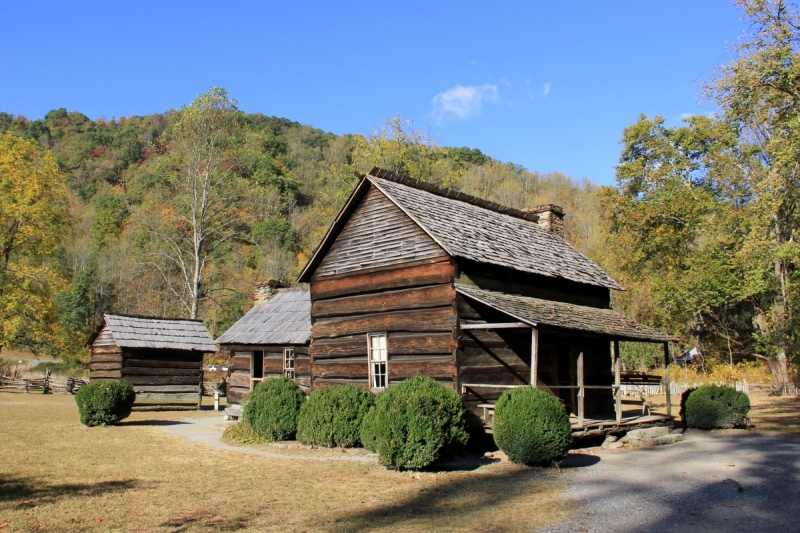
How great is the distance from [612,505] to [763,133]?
29957 millimetres

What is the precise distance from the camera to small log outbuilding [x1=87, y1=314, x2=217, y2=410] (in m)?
28.1

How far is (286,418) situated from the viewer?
16.3 metres

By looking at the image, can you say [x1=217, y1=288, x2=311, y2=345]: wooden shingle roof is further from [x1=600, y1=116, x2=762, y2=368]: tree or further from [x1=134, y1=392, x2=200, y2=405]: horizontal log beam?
[x1=600, y1=116, x2=762, y2=368]: tree

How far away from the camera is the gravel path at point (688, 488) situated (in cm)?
807

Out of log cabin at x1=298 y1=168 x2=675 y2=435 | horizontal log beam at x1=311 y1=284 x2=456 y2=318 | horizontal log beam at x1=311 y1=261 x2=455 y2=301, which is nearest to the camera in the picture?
log cabin at x1=298 y1=168 x2=675 y2=435

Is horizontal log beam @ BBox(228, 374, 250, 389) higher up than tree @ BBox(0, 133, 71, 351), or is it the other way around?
tree @ BBox(0, 133, 71, 351)

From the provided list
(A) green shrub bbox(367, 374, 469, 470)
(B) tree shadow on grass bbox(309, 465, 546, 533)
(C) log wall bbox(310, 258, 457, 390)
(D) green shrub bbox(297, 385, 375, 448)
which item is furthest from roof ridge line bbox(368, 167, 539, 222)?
(B) tree shadow on grass bbox(309, 465, 546, 533)

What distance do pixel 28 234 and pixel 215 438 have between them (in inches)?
915

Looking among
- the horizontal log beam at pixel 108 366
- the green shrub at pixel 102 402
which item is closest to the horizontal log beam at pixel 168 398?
the horizontal log beam at pixel 108 366

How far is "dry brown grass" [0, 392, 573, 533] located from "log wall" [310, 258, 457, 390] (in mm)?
3578

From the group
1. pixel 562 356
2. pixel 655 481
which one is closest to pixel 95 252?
pixel 562 356

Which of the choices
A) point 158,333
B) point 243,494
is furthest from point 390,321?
point 158,333

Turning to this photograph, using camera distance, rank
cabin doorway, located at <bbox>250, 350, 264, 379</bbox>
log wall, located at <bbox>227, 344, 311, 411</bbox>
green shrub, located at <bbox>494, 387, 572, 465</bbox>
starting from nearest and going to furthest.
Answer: green shrub, located at <bbox>494, 387, 572, 465</bbox> < log wall, located at <bbox>227, 344, 311, 411</bbox> < cabin doorway, located at <bbox>250, 350, 264, 379</bbox>

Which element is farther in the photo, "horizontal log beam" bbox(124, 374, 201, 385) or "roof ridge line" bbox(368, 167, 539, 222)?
"horizontal log beam" bbox(124, 374, 201, 385)
